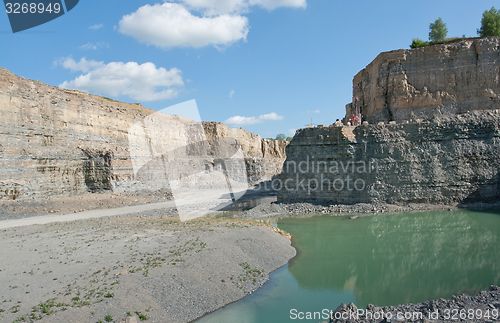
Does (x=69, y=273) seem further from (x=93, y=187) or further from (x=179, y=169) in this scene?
(x=179, y=169)

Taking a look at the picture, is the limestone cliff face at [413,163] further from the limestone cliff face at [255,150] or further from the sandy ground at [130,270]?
the limestone cliff face at [255,150]

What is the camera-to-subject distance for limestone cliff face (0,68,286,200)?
68.3ft

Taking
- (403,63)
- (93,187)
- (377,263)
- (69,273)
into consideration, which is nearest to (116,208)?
A: (93,187)

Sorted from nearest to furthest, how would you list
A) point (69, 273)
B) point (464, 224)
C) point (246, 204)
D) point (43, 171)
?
1. point (69, 273)
2. point (464, 224)
3. point (43, 171)
4. point (246, 204)

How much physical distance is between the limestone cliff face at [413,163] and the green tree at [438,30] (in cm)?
2007

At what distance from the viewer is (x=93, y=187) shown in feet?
88.2

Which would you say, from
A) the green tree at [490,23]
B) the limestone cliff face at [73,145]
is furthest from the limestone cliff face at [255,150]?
the green tree at [490,23]

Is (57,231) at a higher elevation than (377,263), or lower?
higher

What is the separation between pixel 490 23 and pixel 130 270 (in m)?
40.1

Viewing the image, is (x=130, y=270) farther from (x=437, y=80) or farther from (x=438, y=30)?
(x=438, y=30)

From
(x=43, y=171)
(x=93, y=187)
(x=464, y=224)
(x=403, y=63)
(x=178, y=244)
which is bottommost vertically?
(x=464, y=224)

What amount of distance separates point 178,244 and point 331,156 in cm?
1519

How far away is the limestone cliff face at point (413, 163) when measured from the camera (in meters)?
21.3

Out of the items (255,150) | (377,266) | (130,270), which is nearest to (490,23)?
(377,266)
